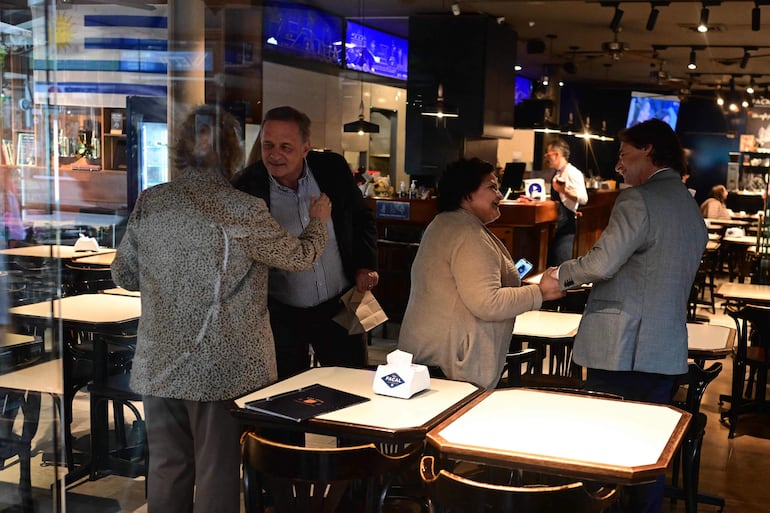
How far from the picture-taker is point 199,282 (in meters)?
3.08

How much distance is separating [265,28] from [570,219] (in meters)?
4.88

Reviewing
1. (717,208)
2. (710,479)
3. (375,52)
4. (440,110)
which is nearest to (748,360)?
(710,479)

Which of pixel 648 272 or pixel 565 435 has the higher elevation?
pixel 648 272

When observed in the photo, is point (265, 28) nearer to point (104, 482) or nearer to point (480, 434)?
point (104, 482)

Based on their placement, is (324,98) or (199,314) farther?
(324,98)

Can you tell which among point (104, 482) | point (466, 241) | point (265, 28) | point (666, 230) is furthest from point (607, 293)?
point (265, 28)

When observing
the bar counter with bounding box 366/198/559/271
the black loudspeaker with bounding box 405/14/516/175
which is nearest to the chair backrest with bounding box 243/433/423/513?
the bar counter with bounding box 366/198/559/271

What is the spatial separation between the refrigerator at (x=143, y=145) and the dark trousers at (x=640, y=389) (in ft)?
7.92

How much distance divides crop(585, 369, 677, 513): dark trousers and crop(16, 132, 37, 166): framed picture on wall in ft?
8.63

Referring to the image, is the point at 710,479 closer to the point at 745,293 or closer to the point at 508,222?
the point at 745,293

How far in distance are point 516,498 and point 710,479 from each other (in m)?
3.08

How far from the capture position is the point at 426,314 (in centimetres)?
369

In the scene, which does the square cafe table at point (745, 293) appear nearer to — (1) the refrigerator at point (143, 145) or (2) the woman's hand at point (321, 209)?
(2) the woman's hand at point (321, 209)

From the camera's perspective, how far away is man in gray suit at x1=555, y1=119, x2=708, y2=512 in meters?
3.61
